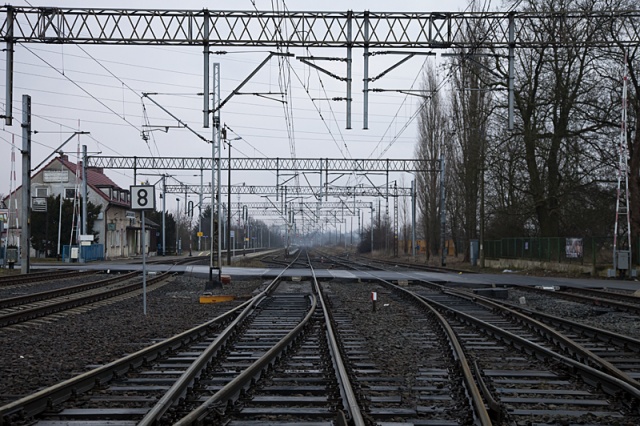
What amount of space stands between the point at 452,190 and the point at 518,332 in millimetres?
47504

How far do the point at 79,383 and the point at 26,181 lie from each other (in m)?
26.4

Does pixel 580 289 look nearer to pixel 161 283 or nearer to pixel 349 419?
pixel 161 283

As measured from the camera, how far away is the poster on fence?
38156 mm

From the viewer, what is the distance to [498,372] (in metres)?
9.60

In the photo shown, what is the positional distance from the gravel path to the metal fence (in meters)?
23.2

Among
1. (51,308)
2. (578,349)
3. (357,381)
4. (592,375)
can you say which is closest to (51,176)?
(51,308)

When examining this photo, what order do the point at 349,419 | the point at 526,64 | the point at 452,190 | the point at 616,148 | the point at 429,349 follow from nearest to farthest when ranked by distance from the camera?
the point at 349,419 → the point at 429,349 → the point at 616,148 → the point at 526,64 → the point at 452,190

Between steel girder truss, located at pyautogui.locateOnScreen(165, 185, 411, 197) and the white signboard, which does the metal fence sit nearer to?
steel girder truss, located at pyautogui.locateOnScreen(165, 185, 411, 197)

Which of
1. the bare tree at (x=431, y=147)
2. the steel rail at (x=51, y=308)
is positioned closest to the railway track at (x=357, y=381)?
the steel rail at (x=51, y=308)

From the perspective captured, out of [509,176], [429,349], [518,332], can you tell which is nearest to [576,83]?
[509,176]

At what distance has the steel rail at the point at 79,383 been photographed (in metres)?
6.89

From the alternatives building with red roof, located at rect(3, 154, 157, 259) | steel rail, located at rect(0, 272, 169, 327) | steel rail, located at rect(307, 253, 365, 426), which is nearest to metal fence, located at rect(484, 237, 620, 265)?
steel rail, located at rect(0, 272, 169, 327)

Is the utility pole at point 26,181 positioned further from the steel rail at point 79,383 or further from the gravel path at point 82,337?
the steel rail at point 79,383

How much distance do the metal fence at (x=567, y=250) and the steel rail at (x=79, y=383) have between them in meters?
29.9
